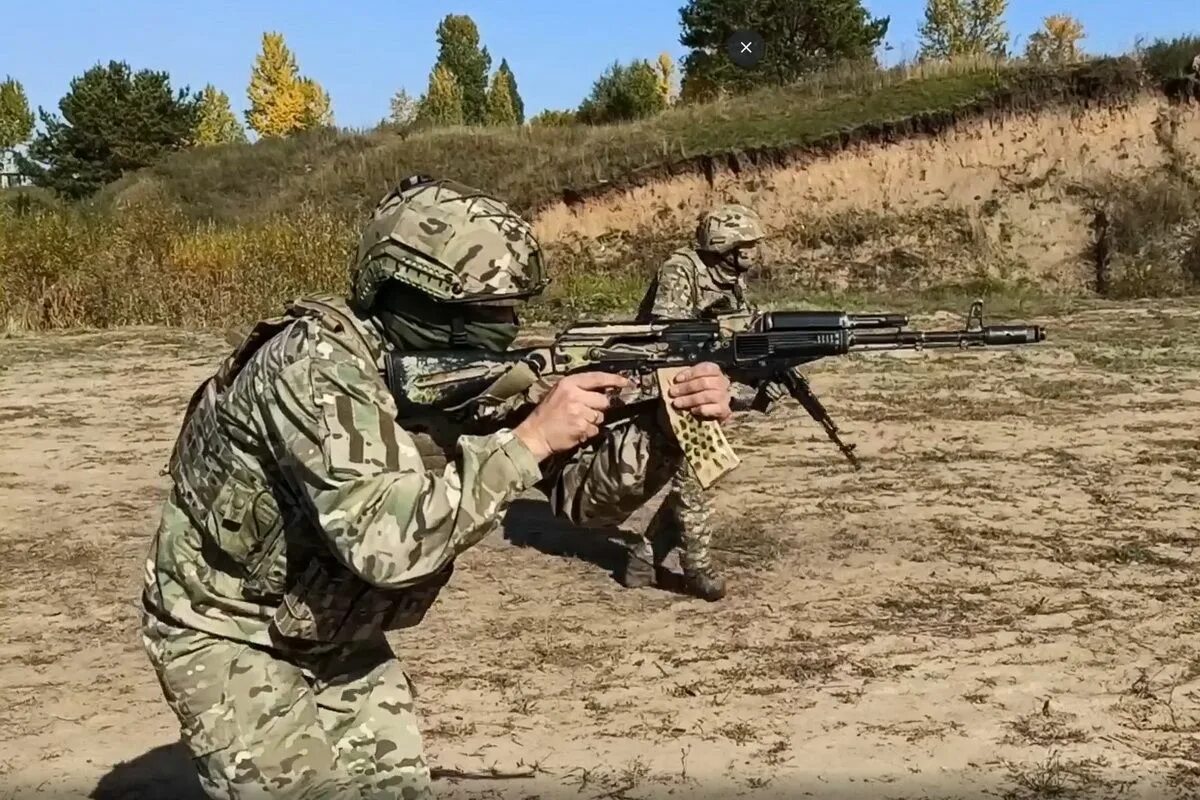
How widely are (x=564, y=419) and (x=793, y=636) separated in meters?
3.29

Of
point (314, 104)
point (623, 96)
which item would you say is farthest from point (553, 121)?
point (314, 104)

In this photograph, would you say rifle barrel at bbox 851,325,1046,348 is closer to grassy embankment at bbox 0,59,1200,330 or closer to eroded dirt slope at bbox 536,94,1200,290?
grassy embankment at bbox 0,59,1200,330

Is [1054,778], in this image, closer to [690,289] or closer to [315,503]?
[315,503]

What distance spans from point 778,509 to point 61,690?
3956mm

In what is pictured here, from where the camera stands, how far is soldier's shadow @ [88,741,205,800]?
4480 mm

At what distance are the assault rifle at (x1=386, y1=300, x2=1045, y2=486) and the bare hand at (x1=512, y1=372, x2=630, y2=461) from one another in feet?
0.69

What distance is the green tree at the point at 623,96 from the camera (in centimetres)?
4031

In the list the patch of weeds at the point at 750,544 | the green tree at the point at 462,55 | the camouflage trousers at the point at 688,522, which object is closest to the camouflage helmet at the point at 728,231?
the camouflage trousers at the point at 688,522

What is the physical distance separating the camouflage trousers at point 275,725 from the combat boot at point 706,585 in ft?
10.8

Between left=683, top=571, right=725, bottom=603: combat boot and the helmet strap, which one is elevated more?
the helmet strap

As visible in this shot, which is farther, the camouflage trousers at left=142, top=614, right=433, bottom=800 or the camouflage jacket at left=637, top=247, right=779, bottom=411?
the camouflage jacket at left=637, top=247, right=779, bottom=411

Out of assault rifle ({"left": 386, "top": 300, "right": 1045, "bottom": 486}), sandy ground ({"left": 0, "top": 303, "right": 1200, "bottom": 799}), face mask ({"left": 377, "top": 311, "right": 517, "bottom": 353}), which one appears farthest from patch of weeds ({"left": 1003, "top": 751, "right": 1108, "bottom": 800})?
face mask ({"left": 377, "top": 311, "right": 517, "bottom": 353})

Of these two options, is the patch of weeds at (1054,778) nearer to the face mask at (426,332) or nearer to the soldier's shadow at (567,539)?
the face mask at (426,332)

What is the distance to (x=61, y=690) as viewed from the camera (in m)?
5.45
